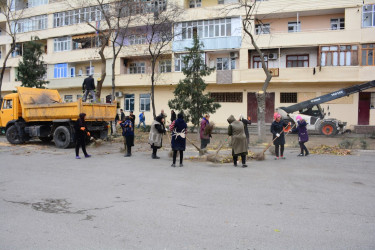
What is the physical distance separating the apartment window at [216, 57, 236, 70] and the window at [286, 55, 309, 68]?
4.57m

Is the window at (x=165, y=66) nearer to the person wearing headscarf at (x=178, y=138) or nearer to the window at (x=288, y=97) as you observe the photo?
the window at (x=288, y=97)

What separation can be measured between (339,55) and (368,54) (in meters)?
1.95

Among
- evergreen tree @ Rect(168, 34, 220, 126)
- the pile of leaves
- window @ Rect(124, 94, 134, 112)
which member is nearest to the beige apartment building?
window @ Rect(124, 94, 134, 112)

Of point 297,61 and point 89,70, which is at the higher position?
point 89,70

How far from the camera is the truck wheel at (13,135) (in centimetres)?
1599

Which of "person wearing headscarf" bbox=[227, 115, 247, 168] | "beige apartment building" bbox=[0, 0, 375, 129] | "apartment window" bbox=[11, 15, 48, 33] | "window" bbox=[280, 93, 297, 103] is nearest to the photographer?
"person wearing headscarf" bbox=[227, 115, 247, 168]

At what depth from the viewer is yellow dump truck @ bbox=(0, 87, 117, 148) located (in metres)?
14.2

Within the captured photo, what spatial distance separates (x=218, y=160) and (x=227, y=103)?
1773 centimetres

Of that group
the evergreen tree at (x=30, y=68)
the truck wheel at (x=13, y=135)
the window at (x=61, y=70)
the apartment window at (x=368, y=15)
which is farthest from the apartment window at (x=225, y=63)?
the truck wheel at (x=13, y=135)

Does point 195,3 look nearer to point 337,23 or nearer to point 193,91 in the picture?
point 337,23

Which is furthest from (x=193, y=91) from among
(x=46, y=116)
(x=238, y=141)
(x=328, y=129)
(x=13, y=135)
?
(x=13, y=135)

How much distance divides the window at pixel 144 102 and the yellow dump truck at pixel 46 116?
46.8 feet

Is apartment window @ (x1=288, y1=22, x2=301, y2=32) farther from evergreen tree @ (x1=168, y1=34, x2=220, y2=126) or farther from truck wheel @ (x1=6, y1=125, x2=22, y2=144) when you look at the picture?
truck wheel @ (x1=6, y1=125, x2=22, y2=144)

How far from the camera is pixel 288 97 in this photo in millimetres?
26297
